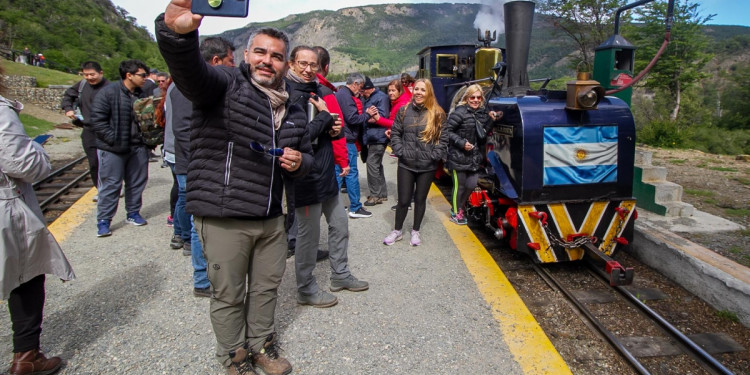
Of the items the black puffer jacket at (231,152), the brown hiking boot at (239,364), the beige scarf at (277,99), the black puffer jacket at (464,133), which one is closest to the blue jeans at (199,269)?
the brown hiking boot at (239,364)

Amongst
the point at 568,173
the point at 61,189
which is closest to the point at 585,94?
the point at 568,173

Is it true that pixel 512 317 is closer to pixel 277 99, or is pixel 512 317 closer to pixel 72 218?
pixel 277 99

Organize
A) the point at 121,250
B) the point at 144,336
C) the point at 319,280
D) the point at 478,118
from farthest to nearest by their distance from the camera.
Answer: the point at 478,118
the point at 121,250
the point at 319,280
the point at 144,336

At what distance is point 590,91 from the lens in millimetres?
4258

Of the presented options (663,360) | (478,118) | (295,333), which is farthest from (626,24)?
(295,333)

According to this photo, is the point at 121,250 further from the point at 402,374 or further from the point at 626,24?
the point at 626,24

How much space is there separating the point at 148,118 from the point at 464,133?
344cm

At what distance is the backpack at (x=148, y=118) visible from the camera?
4945mm

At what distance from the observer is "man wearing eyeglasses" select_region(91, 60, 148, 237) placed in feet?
16.6

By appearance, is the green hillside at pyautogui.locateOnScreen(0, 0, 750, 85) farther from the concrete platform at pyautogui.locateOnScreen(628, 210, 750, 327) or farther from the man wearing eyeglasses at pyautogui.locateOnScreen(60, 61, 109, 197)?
the concrete platform at pyautogui.locateOnScreen(628, 210, 750, 327)

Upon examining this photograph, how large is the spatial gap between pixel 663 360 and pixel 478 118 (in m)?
2.86

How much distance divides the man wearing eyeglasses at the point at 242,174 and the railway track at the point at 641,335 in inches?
102

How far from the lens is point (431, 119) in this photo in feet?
15.8

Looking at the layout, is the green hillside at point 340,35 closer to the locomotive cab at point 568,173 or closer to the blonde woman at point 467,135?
the blonde woman at point 467,135
